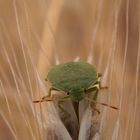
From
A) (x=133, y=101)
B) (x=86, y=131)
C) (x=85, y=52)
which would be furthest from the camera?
(x=85, y=52)

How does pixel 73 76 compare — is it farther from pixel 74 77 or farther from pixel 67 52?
pixel 67 52

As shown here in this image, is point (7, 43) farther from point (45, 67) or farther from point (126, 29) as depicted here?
point (126, 29)

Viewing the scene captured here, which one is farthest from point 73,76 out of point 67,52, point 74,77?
point 67,52

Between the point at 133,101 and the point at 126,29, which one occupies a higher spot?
the point at 126,29

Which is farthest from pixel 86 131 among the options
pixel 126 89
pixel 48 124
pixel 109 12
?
pixel 109 12

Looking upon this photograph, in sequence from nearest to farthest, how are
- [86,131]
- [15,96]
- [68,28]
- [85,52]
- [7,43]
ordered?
[86,131], [15,96], [7,43], [85,52], [68,28]

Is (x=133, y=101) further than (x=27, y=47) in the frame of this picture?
No
